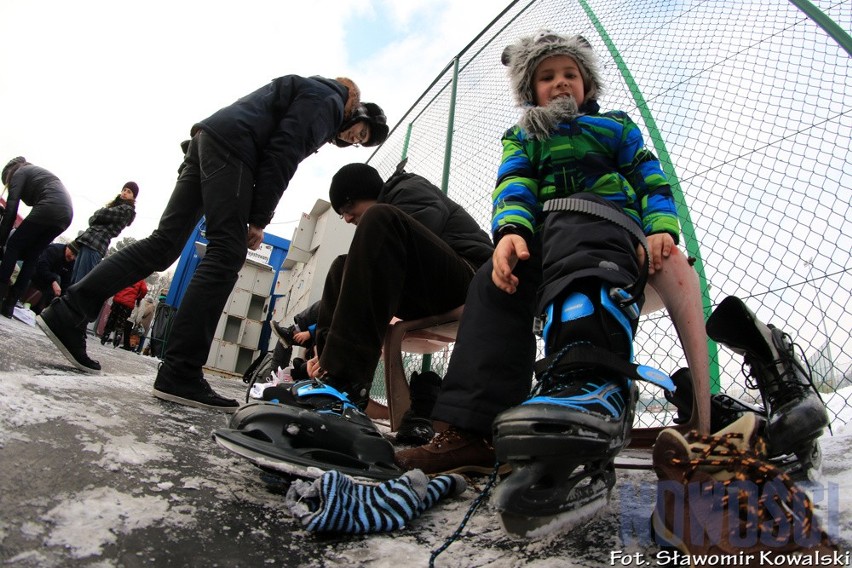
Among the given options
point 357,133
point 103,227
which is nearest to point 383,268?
point 357,133

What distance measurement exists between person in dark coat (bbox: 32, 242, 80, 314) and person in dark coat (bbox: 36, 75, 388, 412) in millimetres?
4086

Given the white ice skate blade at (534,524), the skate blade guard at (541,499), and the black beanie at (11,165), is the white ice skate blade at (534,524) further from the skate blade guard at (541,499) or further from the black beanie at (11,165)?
the black beanie at (11,165)

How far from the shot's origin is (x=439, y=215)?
5.69 ft

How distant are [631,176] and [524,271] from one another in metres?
0.34

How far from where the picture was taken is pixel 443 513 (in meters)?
0.76

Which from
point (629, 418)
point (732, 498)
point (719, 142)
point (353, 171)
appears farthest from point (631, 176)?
point (353, 171)

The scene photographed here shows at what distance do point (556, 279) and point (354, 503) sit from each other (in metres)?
0.48

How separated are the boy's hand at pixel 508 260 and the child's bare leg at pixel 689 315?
10.4 inches

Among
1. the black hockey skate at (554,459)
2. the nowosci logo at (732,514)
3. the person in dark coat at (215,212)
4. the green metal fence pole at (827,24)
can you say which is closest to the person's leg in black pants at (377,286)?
the person in dark coat at (215,212)

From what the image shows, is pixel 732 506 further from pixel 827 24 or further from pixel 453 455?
pixel 827 24

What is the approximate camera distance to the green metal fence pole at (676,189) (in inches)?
58.9

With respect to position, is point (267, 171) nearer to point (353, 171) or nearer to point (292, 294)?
point (353, 171)

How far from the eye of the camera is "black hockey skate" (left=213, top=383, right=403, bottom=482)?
0.73m

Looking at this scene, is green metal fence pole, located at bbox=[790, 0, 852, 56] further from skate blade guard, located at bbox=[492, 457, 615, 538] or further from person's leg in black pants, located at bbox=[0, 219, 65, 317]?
person's leg in black pants, located at bbox=[0, 219, 65, 317]
